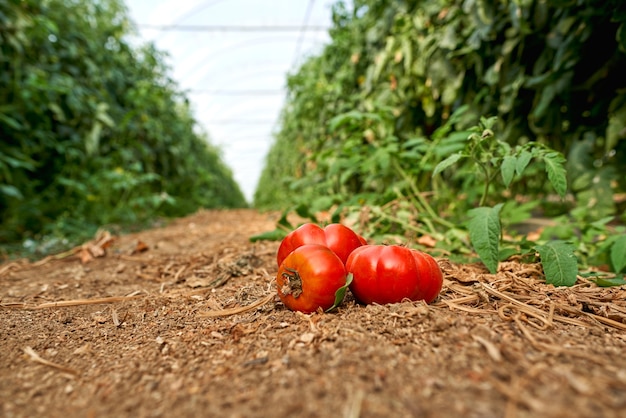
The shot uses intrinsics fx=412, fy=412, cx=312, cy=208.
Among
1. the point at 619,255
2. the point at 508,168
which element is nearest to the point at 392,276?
the point at 508,168

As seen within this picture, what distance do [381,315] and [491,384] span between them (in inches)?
13.9

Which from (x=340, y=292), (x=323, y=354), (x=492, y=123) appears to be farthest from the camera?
(x=492, y=123)

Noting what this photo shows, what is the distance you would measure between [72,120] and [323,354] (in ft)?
15.0

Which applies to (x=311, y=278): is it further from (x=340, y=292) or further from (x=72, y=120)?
(x=72, y=120)

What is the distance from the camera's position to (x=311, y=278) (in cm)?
102

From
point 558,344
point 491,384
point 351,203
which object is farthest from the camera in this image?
point 351,203

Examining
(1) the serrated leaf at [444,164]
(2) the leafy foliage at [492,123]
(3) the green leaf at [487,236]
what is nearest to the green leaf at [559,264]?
(2) the leafy foliage at [492,123]

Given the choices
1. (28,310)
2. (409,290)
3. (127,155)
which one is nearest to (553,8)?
(409,290)

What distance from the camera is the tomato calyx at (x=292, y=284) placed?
1059mm

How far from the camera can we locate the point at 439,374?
0.69 metres

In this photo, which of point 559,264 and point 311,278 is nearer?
point 311,278

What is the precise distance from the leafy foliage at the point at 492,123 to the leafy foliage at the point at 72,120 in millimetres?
2610

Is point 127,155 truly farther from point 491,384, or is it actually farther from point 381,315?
point 491,384

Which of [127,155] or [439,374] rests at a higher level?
[127,155]
